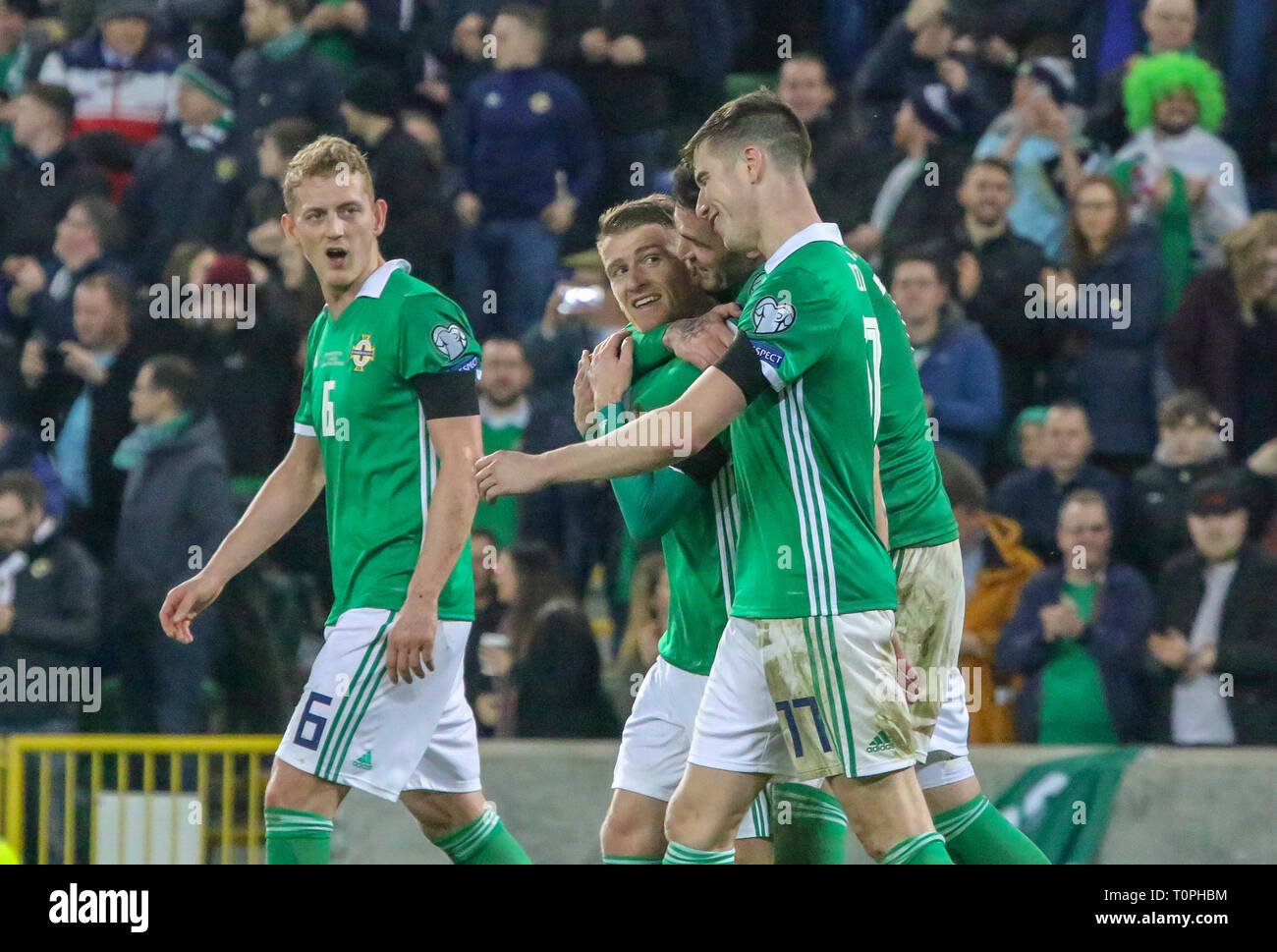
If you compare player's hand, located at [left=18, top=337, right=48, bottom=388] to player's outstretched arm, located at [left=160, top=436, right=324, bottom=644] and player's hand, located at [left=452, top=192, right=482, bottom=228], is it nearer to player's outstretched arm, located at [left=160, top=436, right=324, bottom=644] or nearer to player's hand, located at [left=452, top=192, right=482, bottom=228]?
player's hand, located at [left=452, top=192, right=482, bottom=228]

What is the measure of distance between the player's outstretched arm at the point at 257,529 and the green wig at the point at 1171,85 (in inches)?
176

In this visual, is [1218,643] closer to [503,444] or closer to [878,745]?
[503,444]

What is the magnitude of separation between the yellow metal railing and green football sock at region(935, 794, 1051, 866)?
2889mm

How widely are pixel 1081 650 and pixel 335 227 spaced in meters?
3.36

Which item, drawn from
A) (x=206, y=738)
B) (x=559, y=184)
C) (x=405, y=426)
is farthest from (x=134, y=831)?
(x=559, y=184)

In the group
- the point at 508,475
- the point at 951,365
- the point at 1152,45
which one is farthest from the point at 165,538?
the point at 1152,45

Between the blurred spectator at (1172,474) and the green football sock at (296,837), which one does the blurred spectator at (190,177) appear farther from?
the green football sock at (296,837)

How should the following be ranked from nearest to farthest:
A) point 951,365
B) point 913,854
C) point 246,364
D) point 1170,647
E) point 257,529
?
point 913,854, point 257,529, point 1170,647, point 951,365, point 246,364

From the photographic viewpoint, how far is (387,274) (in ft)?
16.4

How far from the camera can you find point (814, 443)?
420 cm

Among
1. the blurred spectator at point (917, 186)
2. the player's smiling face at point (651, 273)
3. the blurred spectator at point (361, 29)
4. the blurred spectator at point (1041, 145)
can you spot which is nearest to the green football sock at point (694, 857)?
the player's smiling face at point (651, 273)

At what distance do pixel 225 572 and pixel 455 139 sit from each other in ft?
13.0

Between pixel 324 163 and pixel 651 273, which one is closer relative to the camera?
pixel 651 273

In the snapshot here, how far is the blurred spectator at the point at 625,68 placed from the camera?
8.70 meters
